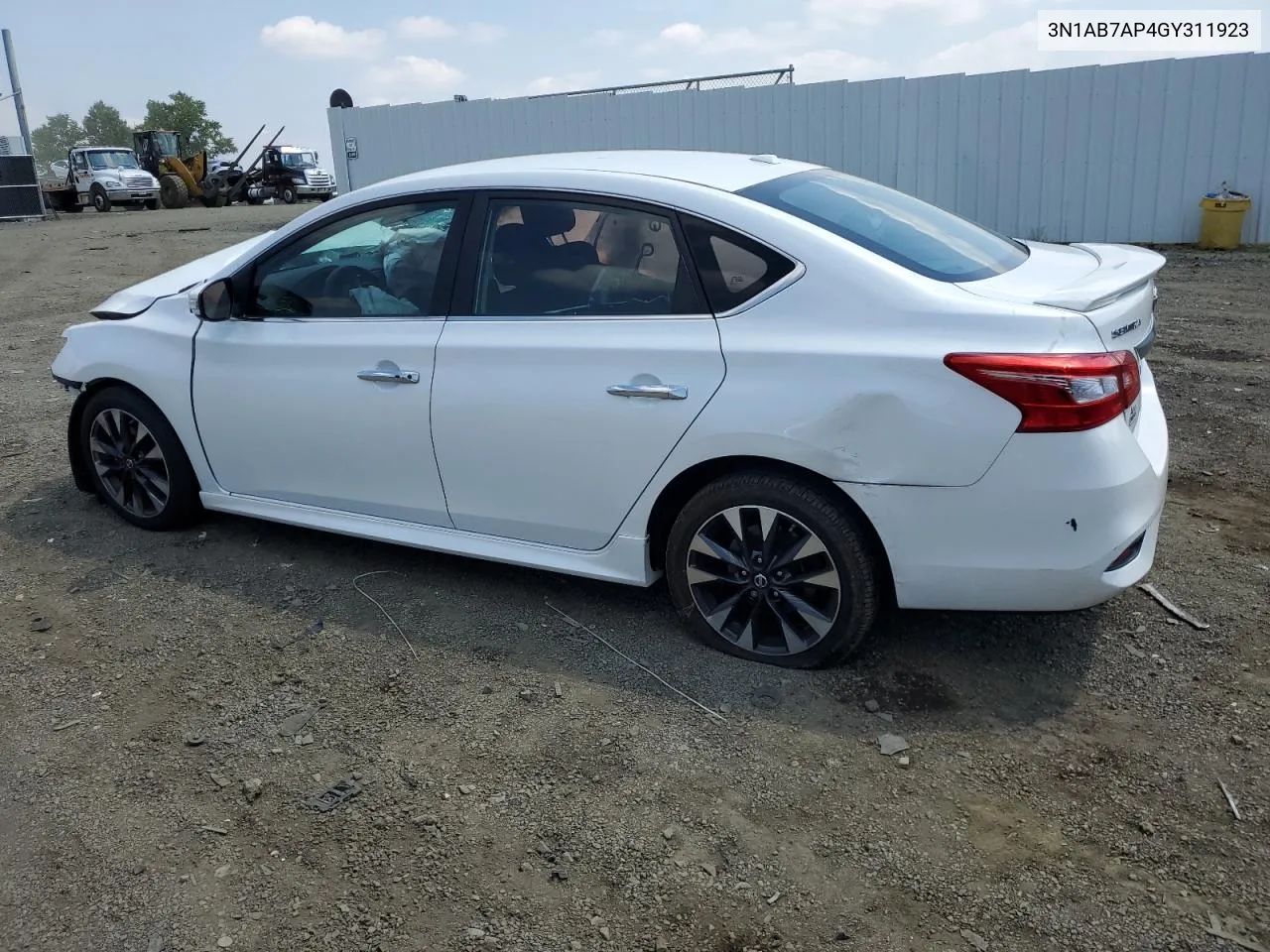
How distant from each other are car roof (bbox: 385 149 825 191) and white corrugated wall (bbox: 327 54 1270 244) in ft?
39.1

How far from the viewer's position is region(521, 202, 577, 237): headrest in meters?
3.78

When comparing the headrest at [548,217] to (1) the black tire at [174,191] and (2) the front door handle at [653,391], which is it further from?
(1) the black tire at [174,191]

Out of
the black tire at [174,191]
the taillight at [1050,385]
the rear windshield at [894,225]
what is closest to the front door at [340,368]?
the rear windshield at [894,225]

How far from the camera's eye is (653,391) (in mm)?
3461

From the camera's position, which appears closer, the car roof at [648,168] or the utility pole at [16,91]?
the car roof at [648,168]

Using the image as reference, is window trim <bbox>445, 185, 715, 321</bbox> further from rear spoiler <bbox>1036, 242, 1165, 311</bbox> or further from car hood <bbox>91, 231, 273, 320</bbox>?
car hood <bbox>91, 231, 273, 320</bbox>

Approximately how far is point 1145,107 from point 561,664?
13542 millimetres

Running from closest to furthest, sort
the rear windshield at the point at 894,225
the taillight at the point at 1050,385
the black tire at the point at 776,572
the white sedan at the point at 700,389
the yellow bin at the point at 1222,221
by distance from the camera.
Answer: the taillight at the point at 1050,385 → the white sedan at the point at 700,389 → the black tire at the point at 776,572 → the rear windshield at the point at 894,225 → the yellow bin at the point at 1222,221

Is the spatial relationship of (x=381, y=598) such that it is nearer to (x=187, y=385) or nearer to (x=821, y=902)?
(x=187, y=385)

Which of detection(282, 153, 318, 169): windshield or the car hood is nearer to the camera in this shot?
the car hood

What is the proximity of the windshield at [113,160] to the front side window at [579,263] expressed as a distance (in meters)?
35.0

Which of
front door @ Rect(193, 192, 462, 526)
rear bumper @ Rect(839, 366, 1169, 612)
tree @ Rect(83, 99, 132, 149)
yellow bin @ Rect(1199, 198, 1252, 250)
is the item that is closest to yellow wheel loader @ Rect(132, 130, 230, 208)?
yellow bin @ Rect(1199, 198, 1252, 250)

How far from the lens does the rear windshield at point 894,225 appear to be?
3467 millimetres

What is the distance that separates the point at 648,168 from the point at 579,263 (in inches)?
18.1
